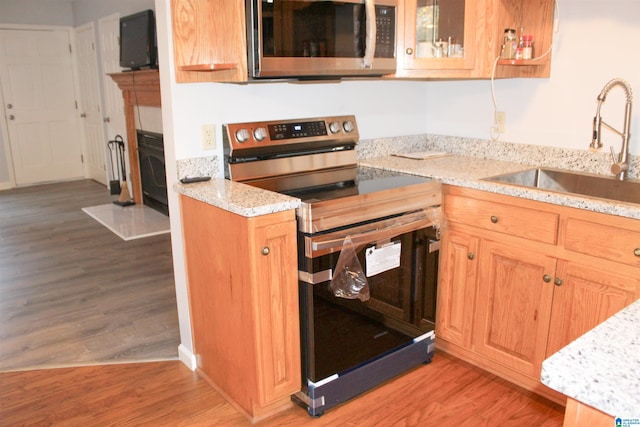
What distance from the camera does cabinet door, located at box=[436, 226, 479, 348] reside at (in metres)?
2.39

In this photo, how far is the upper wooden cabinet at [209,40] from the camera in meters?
1.95

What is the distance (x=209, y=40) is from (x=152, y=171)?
3652mm

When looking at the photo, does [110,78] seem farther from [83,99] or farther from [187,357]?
[187,357]

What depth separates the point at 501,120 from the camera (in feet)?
9.27

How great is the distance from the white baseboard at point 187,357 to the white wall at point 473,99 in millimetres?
39

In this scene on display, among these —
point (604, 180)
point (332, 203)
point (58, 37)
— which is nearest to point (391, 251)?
point (332, 203)

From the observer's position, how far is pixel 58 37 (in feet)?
22.9

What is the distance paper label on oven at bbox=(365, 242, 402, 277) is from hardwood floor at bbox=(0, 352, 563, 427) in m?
0.56

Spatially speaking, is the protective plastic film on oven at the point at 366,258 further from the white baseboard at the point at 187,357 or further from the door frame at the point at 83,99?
the door frame at the point at 83,99

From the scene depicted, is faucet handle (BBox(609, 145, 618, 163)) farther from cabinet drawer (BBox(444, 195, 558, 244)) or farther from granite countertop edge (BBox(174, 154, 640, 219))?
cabinet drawer (BBox(444, 195, 558, 244))

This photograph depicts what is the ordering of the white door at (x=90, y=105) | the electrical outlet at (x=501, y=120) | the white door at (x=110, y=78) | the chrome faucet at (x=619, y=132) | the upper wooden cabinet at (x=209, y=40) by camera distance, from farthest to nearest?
1. the white door at (x=90, y=105)
2. the white door at (x=110, y=78)
3. the electrical outlet at (x=501, y=120)
4. the chrome faucet at (x=619, y=132)
5. the upper wooden cabinet at (x=209, y=40)

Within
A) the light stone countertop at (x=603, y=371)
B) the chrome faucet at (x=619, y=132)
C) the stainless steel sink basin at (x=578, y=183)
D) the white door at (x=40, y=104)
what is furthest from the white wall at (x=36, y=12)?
the light stone countertop at (x=603, y=371)

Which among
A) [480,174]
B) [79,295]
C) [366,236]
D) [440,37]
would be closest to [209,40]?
[366,236]

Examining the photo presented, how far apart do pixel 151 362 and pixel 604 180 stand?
2.31m
